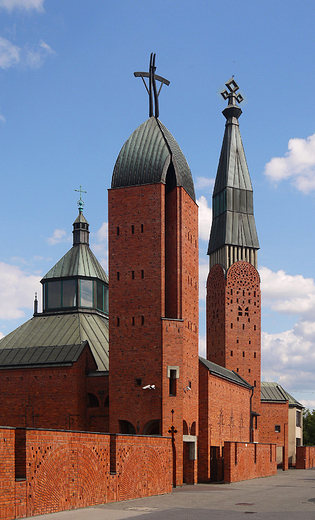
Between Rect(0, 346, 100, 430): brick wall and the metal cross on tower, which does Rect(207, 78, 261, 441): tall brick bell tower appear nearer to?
the metal cross on tower

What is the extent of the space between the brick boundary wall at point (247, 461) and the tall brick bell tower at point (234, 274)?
14866 millimetres

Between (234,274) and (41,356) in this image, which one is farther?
(234,274)

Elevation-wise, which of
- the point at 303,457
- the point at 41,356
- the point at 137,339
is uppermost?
the point at 137,339

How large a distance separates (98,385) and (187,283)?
8568 millimetres

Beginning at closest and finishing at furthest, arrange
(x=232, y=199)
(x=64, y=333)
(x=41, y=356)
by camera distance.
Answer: (x=41, y=356)
(x=64, y=333)
(x=232, y=199)

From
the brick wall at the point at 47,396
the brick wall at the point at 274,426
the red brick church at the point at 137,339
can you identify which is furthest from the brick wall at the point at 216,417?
the brick wall at the point at 274,426

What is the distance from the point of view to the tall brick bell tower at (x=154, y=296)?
39344 mm

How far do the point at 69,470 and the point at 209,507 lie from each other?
221 inches

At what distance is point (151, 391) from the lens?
3925cm

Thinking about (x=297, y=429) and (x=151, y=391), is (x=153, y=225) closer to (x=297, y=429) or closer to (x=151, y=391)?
(x=151, y=391)

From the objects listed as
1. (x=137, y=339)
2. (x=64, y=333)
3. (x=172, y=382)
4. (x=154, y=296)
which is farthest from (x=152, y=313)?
(x=64, y=333)

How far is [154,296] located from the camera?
40.4m

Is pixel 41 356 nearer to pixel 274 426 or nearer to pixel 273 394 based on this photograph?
pixel 274 426

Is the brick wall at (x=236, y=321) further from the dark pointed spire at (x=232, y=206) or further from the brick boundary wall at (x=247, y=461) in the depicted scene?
the brick boundary wall at (x=247, y=461)
